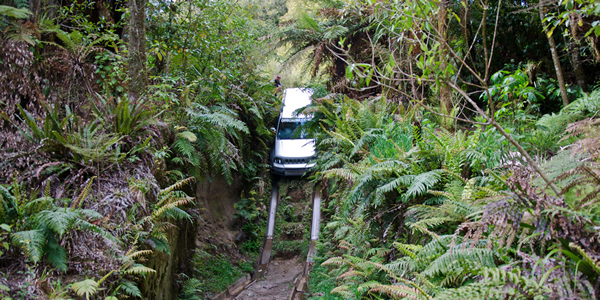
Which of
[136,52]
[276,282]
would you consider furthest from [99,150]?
[276,282]

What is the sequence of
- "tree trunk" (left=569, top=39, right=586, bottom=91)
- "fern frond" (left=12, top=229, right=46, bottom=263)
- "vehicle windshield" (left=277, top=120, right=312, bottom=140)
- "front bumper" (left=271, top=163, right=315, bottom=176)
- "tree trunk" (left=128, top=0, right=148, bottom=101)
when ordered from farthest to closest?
"vehicle windshield" (left=277, top=120, right=312, bottom=140), "front bumper" (left=271, top=163, right=315, bottom=176), "tree trunk" (left=569, top=39, right=586, bottom=91), "tree trunk" (left=128, top=0, right=148, bottom=101), "fern frond" (left=12, top=229, right=46, bottom=263)

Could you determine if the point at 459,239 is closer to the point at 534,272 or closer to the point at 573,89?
the point at 534,272

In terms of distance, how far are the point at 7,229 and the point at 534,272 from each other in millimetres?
3399

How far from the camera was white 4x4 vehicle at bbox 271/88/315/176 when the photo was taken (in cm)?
1077

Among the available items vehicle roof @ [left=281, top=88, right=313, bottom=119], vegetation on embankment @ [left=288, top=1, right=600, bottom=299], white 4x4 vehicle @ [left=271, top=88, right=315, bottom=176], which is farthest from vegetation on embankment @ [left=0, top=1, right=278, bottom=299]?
vehicle roof @ [left=281, top=88, right=313, bottom=119]

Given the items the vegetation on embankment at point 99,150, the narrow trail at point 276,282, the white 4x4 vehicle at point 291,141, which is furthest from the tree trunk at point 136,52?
the white 4x4 vehicle at point 291,141

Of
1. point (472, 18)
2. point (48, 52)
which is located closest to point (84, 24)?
point (48, 52)

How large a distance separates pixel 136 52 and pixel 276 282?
16.3ft

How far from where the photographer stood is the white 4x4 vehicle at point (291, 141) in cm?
1077

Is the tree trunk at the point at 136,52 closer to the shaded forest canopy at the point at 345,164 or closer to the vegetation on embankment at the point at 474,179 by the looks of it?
the shaded forest canopy at the point at 345,164

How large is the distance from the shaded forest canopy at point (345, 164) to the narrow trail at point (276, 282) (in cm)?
55

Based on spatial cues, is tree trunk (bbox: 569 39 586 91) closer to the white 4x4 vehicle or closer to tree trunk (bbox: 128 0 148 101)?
the white 4x4 vehicle

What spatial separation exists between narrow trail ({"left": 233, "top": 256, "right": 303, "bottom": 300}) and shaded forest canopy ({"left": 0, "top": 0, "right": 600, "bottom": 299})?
55 centimetres

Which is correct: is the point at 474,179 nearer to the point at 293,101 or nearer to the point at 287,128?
the point at 287,128
